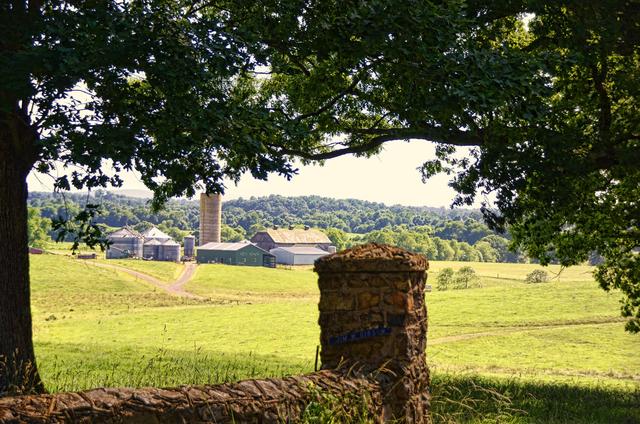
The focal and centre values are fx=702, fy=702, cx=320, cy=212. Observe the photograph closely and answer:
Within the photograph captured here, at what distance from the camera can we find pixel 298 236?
144 metres

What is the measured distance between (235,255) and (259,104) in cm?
10927

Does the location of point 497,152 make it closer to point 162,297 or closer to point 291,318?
point 291,318

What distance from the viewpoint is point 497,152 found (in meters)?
14.2

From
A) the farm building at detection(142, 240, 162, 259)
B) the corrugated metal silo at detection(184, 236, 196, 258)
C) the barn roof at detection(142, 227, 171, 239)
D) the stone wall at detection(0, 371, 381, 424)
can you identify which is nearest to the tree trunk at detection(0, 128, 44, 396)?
the stone wall at detection(0, 371, 381, 424)

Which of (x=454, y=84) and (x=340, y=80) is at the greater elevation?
(x=340, y=80)

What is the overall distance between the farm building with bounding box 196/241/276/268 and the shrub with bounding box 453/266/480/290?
148 feet

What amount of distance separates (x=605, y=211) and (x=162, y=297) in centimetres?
4905

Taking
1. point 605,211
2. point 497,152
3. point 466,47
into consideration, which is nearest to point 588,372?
point 605,211

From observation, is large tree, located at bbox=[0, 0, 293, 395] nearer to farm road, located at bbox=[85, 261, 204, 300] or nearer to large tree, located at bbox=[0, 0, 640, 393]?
large tree, located at bbox=[0, 0, 640, 393]

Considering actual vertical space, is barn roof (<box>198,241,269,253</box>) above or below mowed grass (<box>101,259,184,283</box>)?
above

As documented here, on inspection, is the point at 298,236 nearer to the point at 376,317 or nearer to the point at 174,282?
the point at 174,282

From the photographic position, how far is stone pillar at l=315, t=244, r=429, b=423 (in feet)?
21.5

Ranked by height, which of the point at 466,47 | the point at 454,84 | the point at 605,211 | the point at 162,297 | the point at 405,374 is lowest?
the point at 162,297

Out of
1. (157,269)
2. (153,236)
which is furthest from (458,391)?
(153,236)
